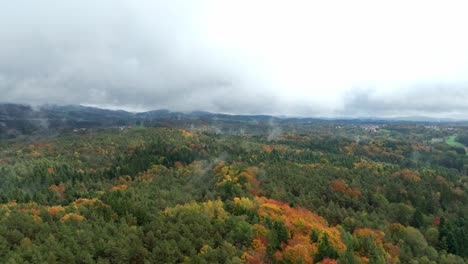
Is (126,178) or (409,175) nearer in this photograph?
(409,175)

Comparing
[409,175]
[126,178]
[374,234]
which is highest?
[409,175]

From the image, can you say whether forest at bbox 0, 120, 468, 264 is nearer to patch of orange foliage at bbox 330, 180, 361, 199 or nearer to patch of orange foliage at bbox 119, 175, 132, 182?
patch of orange foliage at bbox 330, 180, 361, 199

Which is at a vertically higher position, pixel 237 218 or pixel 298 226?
pixel 237 218

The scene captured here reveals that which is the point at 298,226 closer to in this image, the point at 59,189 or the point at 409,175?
the point at 409,175

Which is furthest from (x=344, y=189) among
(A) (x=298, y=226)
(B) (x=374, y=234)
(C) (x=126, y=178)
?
(C) (x=126, y=178)

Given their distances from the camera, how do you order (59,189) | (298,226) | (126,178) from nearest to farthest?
(298,226)
(59,189)
(126,178)

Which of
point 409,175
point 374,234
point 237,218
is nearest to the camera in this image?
point 237,218

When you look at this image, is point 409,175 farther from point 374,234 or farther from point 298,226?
point 298,226

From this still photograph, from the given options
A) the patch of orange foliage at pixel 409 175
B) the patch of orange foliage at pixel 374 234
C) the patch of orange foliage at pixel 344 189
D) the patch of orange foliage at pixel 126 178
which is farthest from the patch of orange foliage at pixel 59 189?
the patch of orange foliage at pixel 409 175

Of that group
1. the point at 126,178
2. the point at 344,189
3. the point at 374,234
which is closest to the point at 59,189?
the point at 126,178

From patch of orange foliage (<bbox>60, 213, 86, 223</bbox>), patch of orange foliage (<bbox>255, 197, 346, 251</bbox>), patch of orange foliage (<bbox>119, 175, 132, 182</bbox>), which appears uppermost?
patch of orange foliage (<bbox>60, 213, 86, 223</bbox>)

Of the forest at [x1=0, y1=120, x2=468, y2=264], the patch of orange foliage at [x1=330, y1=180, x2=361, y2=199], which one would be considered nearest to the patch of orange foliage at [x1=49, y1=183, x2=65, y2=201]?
the forest at [x1=0, y1=120, x2=468, y2=264]

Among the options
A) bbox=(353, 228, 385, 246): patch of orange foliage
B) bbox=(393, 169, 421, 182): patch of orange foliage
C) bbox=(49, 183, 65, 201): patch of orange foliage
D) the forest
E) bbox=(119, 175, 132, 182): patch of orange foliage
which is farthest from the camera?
bbox=(119, 175, 132, 182): patch of orange foliage

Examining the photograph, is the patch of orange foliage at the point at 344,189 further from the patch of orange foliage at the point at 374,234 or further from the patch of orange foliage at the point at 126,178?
the patch of orange foliage at the point at 126,178
